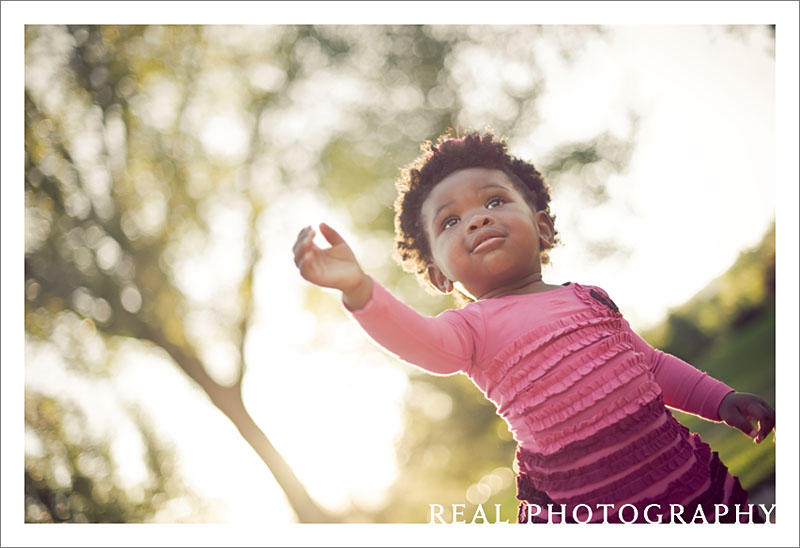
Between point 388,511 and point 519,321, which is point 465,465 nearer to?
point 388,511

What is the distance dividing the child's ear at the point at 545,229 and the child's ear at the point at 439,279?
24 cm

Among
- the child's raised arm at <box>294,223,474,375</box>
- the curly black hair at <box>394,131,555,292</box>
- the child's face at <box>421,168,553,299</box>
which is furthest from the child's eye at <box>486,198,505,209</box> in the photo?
the child's raised arm at <box>294,223,474,375</box>

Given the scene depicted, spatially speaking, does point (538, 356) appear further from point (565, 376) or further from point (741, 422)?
point (741, 422)

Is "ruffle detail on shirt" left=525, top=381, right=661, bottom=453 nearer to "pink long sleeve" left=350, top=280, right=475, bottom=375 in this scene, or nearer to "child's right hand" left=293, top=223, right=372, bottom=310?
"pink long sleeve" left=350, top=280, right=475, bottom=375

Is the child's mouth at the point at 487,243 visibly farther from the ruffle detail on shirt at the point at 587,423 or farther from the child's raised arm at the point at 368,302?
the ruffle detail on shirt at the point at 587,423

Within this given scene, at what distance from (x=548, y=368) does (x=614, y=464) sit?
209 mm

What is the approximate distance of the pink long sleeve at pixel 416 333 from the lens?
44.6 inches

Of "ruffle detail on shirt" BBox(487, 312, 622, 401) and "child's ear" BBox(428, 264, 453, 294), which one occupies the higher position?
"child's ear" BBox(428, 264, 453, 294)

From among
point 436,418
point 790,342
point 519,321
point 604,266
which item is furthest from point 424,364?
point 436,418

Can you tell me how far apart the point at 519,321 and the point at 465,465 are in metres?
4.03

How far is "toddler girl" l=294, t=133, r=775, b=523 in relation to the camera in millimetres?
1229

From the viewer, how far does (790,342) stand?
195cm

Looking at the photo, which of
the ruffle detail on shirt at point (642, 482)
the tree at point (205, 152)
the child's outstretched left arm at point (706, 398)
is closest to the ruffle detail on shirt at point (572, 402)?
the ruffle detail on shirt at point (642, 482)

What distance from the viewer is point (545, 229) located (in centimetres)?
161
